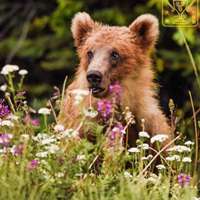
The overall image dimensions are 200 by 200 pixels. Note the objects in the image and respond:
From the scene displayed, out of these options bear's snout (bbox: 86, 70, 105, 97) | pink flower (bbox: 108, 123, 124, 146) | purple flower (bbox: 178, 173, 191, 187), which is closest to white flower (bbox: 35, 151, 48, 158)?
pink flower (bbox: 108, 123, 124, 146)

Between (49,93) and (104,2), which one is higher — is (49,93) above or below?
below

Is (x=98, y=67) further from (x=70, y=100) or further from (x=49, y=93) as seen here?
(x=49, y=93)

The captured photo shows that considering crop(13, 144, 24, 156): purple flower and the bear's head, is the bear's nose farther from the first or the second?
crop(13, 144, 24, 156): purple flower

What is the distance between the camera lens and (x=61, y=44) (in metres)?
15.7

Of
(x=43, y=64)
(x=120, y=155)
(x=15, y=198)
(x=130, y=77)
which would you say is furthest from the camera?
(x=43, y=64)

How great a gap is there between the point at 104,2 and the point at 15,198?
943 centimetres

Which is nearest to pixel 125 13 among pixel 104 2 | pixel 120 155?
pixel 104 2

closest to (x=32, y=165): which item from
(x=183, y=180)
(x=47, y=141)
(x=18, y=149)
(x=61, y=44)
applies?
(x=18, y=149)

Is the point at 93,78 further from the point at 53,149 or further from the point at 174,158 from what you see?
the point at 53,149

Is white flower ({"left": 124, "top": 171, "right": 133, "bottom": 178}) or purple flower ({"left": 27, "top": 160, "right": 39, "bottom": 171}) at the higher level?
purple flower ({"left": 27, "top": 160, "right": 39, "bottom": 171})

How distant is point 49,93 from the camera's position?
15.4 m

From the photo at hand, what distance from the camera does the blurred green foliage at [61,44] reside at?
15.0m

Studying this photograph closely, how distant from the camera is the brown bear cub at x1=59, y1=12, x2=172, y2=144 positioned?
8.89 m

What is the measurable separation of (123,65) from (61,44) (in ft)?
21.2
